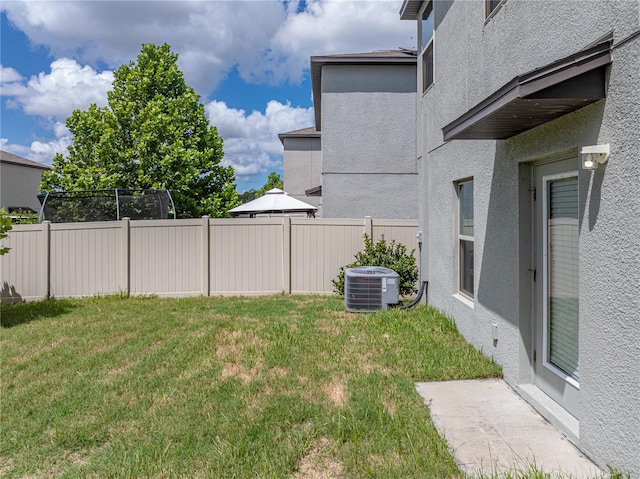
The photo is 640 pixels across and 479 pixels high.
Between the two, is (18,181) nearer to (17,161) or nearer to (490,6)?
(17,161)

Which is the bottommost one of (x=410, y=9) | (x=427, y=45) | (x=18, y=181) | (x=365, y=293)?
(x=365, y=293)

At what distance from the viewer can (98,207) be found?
1041 centimetres

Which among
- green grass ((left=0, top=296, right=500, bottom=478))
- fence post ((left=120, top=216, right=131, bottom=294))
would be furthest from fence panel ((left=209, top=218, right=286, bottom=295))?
green grass ((left=0, top=296, right=500, bottom=478))

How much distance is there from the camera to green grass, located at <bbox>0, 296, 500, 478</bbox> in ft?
9.92

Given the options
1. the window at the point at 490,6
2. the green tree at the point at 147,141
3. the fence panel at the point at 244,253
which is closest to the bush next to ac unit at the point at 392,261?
the fence panel at the point at 244,253

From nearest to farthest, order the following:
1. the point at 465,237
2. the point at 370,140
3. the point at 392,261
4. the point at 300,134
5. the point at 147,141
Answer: the point at 465,237 → the point at 392,261 → the point at 370,140 → the point at 147,141 → the point at 300,134

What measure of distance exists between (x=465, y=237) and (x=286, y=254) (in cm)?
469

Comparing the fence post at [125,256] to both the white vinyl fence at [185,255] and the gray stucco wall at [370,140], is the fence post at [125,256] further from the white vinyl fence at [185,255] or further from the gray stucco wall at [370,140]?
the gray stucco wall at [370,140]

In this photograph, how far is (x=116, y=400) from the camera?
4129 millimetres

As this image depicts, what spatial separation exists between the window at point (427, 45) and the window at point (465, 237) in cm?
266

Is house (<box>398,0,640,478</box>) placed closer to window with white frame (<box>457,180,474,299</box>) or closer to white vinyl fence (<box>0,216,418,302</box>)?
window with white frame (<box>457,180,474,299</box>)

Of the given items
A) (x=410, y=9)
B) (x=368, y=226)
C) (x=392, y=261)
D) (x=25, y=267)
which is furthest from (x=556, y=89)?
(x=25, y=267)

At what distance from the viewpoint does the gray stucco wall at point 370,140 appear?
1245 centimetres

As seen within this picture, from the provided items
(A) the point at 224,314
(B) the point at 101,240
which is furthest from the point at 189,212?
(A) the point at 224,314
